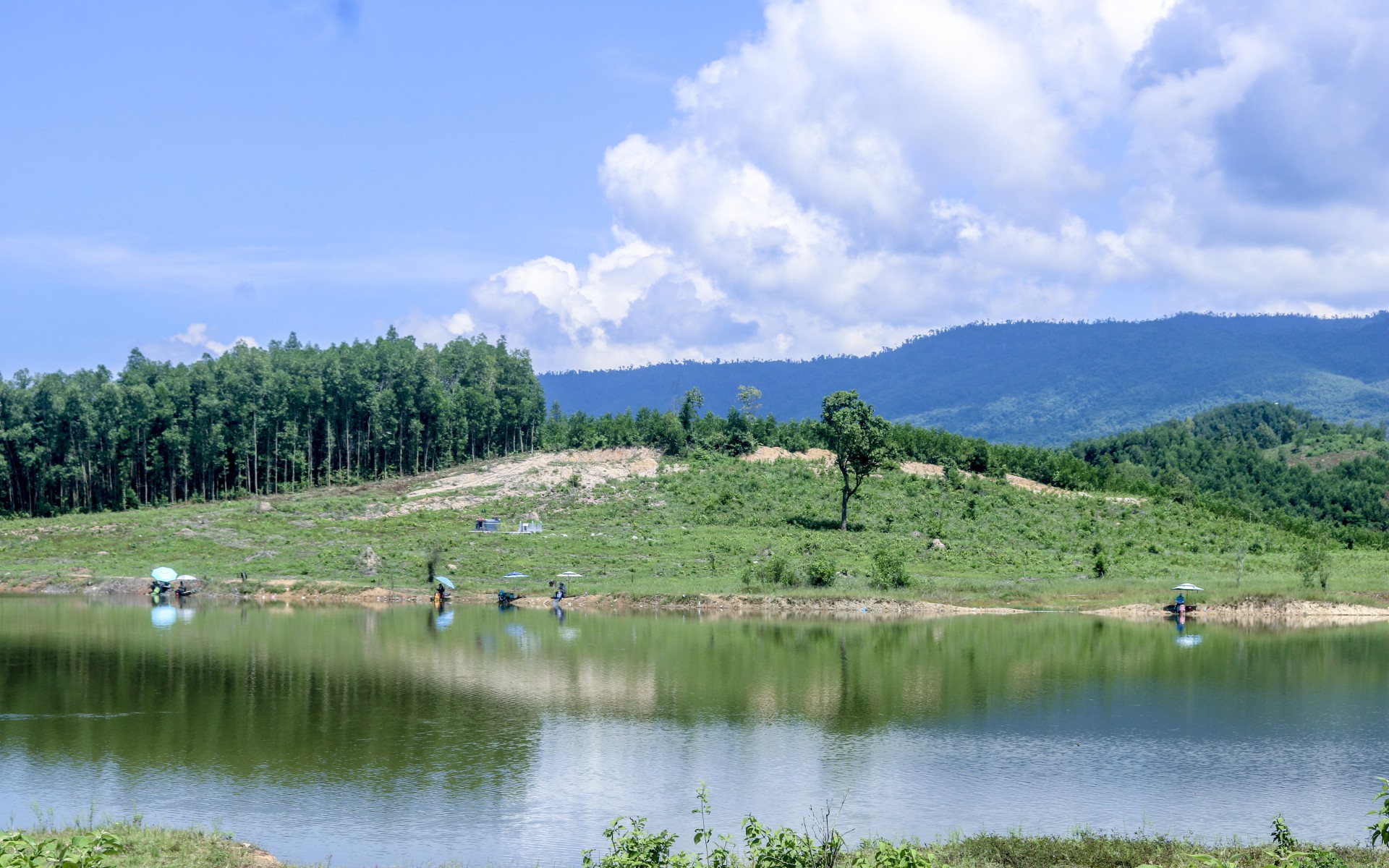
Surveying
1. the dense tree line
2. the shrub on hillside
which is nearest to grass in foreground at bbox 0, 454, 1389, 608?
the shrub on hillside

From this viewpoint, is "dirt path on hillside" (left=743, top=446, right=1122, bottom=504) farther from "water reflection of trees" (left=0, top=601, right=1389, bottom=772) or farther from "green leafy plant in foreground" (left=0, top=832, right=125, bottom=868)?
"green leafy plant in foreground" (left=0, top=832, right=125, bottom=868)

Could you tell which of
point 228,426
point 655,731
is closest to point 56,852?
point 655,731

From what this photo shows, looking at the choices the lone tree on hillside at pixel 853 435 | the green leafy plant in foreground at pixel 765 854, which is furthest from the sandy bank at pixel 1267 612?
the green leafy plant in foreground at pixel 765 854

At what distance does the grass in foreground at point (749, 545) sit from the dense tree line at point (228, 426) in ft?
45.8

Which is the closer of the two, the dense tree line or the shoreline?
the shoreline

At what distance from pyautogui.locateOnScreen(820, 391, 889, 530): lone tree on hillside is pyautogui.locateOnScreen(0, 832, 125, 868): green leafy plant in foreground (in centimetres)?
7725

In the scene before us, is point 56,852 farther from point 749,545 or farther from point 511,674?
point 749,545

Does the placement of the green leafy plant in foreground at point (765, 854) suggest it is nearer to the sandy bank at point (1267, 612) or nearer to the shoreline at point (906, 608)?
the shoreline at point (906, 608)

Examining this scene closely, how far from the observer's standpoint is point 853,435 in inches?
3489

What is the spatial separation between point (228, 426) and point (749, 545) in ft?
223

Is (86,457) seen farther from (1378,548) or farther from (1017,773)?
(1378,548)

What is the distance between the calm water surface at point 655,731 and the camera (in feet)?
78.3

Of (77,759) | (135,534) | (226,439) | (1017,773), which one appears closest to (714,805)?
(1017,773)

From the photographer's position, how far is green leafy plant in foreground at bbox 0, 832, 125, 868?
1191 centimetres
